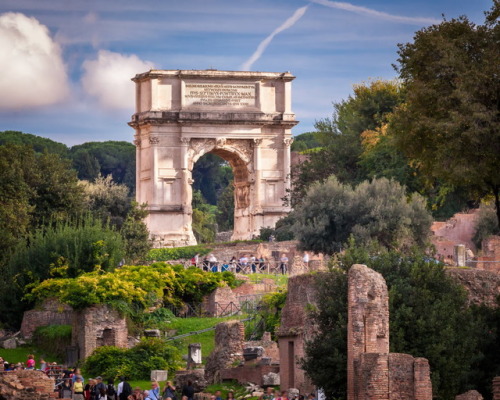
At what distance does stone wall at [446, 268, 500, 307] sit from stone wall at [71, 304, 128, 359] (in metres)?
10.8

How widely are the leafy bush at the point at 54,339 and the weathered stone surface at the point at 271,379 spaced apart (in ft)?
30.3

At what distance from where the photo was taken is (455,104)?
38250 mm

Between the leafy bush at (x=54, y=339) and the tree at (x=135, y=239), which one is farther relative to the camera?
the tree at (x=135, y=239)

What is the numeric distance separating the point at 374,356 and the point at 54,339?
16.8 m

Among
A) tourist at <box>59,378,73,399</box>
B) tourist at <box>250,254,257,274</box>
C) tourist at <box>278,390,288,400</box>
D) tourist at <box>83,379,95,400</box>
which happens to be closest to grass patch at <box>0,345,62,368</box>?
tourist at <box>59,378,73,399</box>

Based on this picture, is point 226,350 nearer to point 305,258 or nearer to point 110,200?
point 305,258

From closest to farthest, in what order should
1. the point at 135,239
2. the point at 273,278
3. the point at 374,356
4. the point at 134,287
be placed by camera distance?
the point at 374,356, the point at 134,287, the point at 273,278, the point at 135,239

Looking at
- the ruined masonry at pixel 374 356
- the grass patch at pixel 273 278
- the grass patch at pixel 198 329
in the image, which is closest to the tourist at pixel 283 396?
the ruined masonry at pixel 374 356

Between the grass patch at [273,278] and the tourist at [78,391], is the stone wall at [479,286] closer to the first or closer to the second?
the tourist at [78,391]

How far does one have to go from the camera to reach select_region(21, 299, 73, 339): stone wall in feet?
A: 155

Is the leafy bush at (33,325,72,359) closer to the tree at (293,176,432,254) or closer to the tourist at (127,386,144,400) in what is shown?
the tree at (293,176,432,254)

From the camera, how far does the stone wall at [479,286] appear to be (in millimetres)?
37062

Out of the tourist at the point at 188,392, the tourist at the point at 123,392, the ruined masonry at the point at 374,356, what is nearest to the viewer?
the ruined masonry at the point at 374,356

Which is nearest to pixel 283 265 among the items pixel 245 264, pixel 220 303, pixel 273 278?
pixel 245 264
